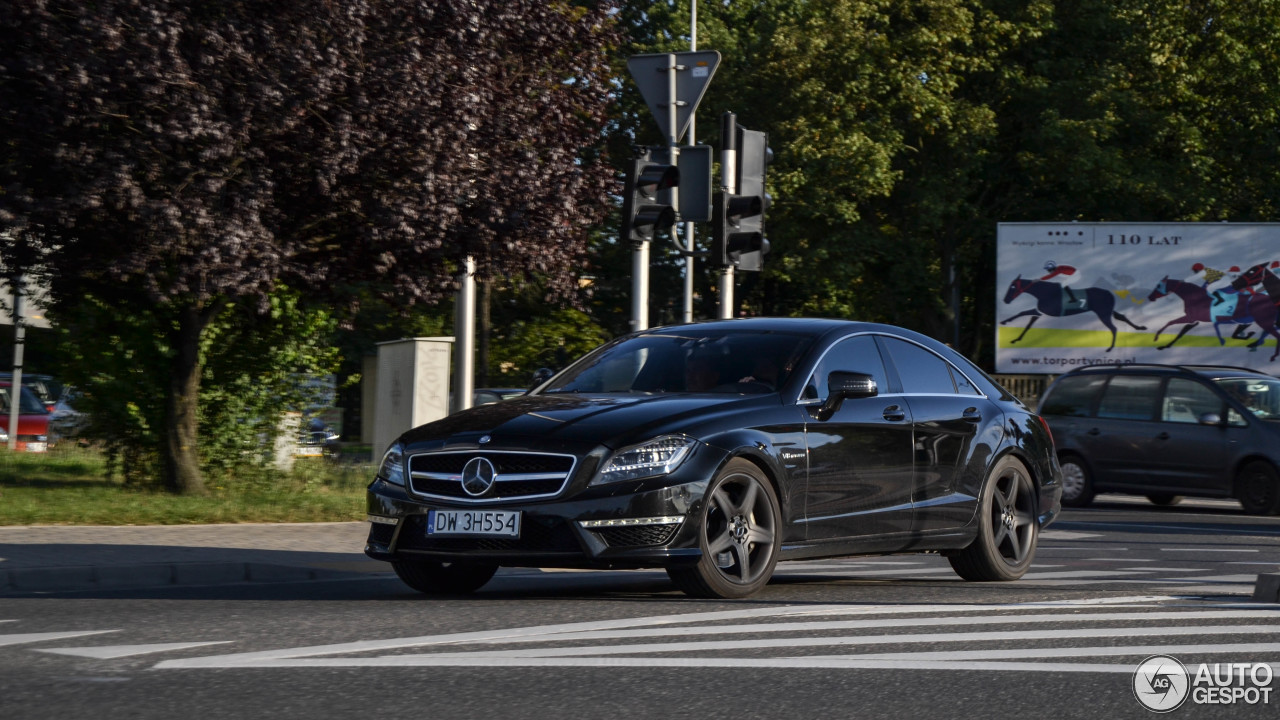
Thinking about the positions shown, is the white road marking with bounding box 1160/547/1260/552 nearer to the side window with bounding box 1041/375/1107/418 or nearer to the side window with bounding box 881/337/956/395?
the side window with bounding box 881/337/956/395

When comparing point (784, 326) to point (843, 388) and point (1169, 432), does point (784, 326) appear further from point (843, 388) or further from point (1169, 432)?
point (1169, 432)

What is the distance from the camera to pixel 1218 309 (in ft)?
120

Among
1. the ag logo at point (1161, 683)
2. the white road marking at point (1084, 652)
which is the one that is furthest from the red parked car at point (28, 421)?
the ag logo at point (1161, 683)

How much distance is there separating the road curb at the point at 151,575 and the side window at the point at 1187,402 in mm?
12607

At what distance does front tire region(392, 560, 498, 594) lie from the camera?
367 inches

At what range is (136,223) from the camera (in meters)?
13.7

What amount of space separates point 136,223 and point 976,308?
37908 millimetres

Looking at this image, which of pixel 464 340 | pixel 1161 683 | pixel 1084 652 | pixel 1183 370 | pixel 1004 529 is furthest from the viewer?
pixel 1183 370

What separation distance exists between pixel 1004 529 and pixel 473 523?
3.82 m

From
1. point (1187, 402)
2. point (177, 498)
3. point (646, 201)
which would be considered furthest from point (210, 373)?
point (1187, 402)

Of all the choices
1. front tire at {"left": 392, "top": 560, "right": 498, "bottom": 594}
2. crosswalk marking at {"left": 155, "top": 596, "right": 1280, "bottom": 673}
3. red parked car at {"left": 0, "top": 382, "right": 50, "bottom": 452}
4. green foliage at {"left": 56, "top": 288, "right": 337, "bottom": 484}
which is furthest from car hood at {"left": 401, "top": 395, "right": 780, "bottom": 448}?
red parked car at {"left": 0, "top": 382, "right": 50, "bottom": 452}

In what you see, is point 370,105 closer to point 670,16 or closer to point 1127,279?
point 1127,279

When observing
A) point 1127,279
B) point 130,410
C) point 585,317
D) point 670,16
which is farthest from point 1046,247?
point 130,410

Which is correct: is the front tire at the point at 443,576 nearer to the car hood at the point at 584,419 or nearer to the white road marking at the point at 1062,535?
the car hood at the point at 584,419
